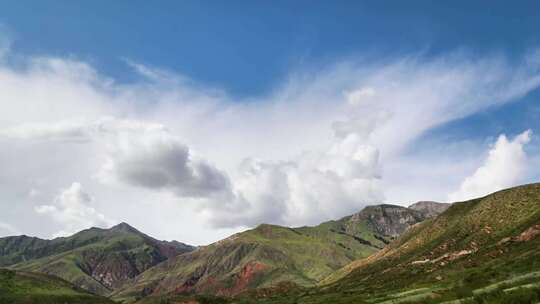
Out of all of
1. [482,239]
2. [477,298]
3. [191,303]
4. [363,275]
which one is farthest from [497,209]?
[477,298]

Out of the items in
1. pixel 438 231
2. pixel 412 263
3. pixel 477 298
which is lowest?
pixel 477 298

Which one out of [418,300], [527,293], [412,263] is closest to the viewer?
[527,293]

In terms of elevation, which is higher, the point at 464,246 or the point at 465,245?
the point at 465,245

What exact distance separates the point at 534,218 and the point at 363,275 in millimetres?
73173

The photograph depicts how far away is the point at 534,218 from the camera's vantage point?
141 m

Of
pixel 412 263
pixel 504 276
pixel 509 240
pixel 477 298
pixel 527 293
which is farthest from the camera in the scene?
pixel 412 263

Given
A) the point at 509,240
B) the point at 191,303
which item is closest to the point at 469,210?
the point at 509,240

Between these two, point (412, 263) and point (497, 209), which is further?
point (497, 209)

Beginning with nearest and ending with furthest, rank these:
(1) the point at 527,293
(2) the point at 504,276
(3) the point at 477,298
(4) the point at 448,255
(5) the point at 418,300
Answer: (1) the point at 527,293 → (3) the point at 477,298 → (5) the point at 418,300 → (2) the point at 504,276 → (4) the point at 448,255

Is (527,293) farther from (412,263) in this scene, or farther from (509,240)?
(412,263)

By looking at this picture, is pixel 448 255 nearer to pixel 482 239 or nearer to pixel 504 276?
pixel 482 239

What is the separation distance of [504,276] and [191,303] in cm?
16727

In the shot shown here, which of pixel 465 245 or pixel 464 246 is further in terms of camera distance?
pixel 465 245

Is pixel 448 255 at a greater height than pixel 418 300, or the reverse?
pixel 448 255
